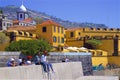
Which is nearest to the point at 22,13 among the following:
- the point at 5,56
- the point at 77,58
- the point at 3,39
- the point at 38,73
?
the point at 3,39

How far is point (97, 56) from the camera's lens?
52.6 m

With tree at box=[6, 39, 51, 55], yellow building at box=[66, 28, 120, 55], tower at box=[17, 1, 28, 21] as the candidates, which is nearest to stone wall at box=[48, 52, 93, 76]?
tree at box=[6, 39, 51, 55]

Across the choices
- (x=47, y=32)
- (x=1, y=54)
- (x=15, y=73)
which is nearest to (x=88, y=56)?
(x=1, y=54)

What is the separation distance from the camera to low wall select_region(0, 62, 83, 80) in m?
11.1

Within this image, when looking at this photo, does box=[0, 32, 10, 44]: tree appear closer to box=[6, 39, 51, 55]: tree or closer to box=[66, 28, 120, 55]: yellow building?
box=[6, 39, 51, 55]: tree

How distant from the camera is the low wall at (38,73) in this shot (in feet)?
36.6

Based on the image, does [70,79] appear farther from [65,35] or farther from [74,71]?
[65,35]

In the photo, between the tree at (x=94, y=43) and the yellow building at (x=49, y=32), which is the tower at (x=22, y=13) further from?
the yellow building at (x=49, y=32)

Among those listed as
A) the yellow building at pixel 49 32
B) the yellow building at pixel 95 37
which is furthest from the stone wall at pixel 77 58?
the yellow building at pixel 95 37

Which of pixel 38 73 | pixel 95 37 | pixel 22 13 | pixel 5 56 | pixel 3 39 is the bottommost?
pixel 5 56

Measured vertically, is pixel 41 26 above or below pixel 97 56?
above

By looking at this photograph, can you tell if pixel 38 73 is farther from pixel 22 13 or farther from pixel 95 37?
pixel 22 13

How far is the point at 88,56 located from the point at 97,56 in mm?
14651

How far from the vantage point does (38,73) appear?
1310 cm
